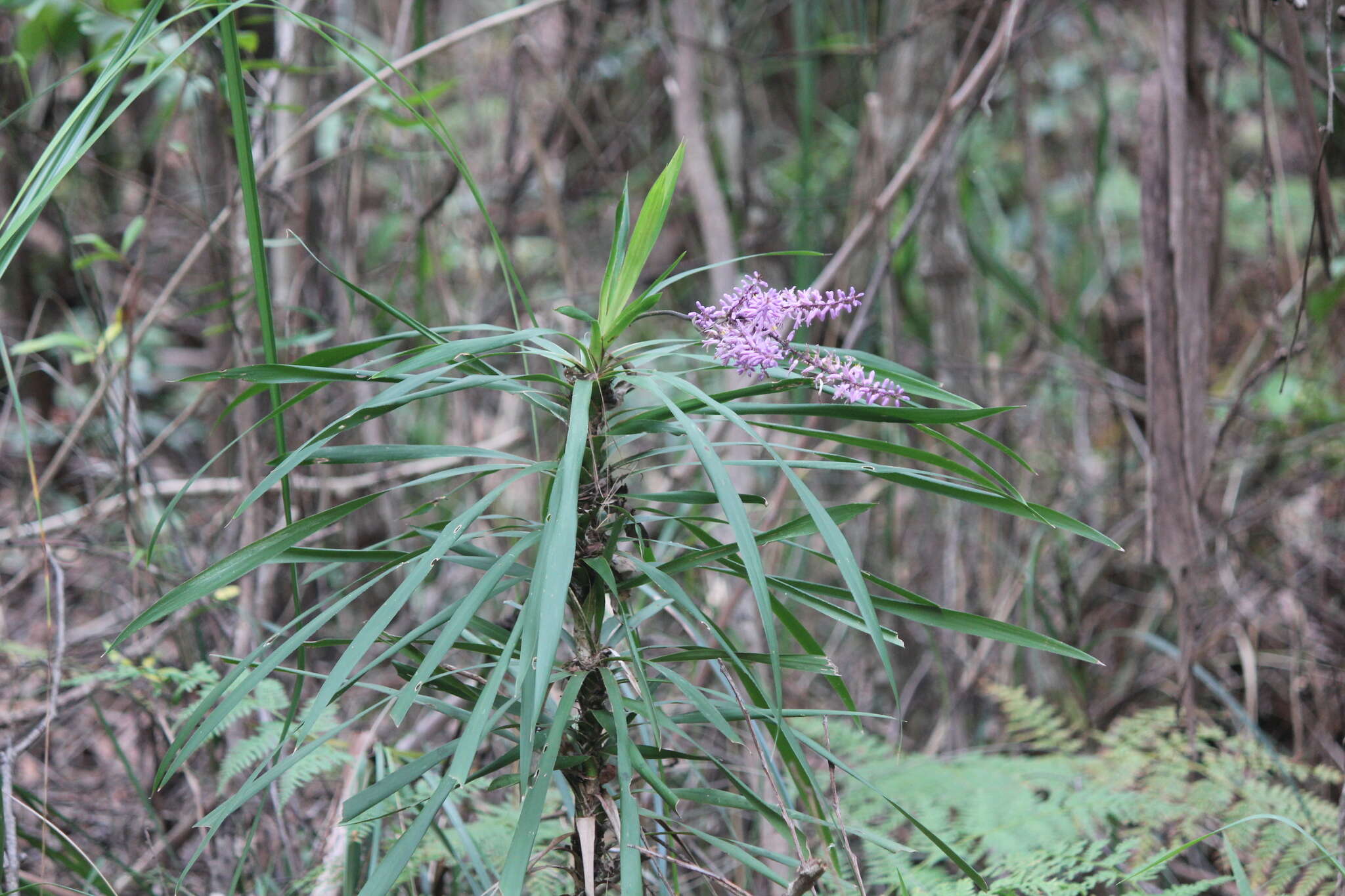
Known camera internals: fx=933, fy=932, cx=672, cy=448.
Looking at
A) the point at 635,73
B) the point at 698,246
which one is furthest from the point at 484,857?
the point at 635,73

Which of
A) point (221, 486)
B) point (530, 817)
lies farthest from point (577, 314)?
point (221, 486)

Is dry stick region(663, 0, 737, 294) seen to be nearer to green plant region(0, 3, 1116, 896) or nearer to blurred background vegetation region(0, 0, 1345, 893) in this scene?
blurred background vegetation region(0, 0, 1345, 893)

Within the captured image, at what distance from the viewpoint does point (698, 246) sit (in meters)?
2.60

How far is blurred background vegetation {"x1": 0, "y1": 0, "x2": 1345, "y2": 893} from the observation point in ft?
4.86

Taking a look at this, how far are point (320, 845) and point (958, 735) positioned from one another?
4.65 feet

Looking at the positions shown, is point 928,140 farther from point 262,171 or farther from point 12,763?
point 12,763

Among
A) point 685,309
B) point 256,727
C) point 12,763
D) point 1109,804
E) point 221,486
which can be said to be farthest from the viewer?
point 685,309

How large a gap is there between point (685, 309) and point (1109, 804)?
1806mm

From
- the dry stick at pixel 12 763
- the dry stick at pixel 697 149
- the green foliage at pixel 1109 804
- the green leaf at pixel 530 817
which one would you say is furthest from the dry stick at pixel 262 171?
the green foliage at pixel 1109 804

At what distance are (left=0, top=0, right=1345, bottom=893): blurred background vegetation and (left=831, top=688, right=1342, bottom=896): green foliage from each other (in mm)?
43

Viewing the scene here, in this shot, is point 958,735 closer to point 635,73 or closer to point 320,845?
point 320,845

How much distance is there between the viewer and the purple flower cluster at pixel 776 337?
0.71 meters

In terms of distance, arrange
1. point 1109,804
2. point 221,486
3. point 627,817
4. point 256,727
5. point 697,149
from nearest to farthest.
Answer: point 627,817
point 256,727
point 1109,804
point 221,486
point 697,149

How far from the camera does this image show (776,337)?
744 millimetres
